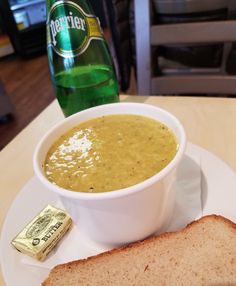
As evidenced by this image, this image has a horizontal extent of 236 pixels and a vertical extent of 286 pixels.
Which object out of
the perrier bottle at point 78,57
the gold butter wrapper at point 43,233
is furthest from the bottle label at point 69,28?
the gold butter wrapper at point 43,233

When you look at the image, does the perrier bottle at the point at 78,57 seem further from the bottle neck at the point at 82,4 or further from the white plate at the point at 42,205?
the white plate at the point at 42,205

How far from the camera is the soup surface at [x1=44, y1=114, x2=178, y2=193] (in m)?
0.41

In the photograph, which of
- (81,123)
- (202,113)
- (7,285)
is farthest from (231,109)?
(7,285)

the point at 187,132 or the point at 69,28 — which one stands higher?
the point at 69,28

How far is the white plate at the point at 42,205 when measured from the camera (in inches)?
16.2

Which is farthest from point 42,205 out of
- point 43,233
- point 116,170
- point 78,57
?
point 78,57

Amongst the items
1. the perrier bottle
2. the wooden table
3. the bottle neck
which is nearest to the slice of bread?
the wooden table

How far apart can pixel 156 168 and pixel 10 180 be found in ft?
1.14

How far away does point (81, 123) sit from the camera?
21.1 inches

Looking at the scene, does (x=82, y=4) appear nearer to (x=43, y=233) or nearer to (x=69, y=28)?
(x=69, y=28)

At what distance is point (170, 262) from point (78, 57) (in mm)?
465

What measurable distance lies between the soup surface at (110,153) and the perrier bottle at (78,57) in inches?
6.8

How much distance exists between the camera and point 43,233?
45cm

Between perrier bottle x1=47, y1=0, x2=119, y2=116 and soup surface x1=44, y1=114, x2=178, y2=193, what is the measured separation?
0.56 feet
